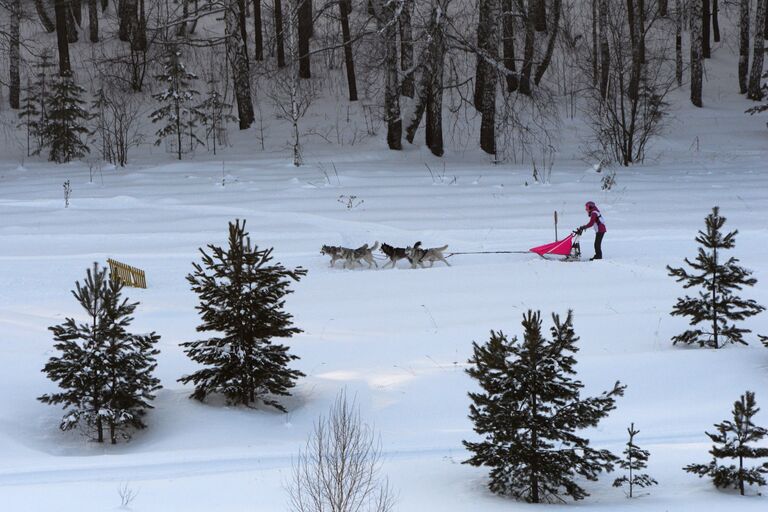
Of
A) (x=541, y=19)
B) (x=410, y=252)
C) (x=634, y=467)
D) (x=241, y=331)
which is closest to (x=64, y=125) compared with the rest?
(x=410, y=252)

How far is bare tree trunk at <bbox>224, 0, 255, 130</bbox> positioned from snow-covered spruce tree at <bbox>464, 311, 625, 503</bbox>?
20.1 meters

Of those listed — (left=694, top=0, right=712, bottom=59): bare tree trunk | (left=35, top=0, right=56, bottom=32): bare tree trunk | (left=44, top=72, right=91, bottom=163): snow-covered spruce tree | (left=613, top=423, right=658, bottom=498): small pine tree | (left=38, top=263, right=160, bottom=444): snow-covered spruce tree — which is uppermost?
(left=35, top=0, right=56, bottom=32): bare tree trunk

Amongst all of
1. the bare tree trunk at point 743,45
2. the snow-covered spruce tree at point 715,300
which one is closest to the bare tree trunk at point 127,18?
the bare tree trunk at point 743,45

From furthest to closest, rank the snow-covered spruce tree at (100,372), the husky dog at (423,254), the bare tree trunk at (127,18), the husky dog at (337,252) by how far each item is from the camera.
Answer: the bare tree trunk at (127,18) → the husky dog at (337,252) → the husky dog at (423,254) → the snow-covered spruce tree at (100,372)

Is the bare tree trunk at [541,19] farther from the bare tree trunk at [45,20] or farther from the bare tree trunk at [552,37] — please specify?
the bare tree trunk at [45,20]

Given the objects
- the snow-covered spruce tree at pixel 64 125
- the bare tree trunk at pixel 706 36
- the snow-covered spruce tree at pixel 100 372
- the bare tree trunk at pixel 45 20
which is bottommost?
the snow-covered spruce tree at pixel 100 372

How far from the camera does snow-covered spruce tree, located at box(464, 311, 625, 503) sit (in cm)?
758

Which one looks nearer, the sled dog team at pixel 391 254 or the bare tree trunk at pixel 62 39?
the sled dog team at pixel 391 254

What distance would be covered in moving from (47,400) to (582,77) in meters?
27.5

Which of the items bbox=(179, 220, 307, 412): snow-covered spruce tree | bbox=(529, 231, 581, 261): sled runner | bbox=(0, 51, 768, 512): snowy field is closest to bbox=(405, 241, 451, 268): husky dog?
bbox=(0, 51, 768, 512): snowy field

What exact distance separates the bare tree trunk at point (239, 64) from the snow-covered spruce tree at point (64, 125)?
450cm

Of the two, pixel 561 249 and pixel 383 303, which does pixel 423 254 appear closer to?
pixel 383 303

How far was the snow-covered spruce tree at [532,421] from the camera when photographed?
7.58 m

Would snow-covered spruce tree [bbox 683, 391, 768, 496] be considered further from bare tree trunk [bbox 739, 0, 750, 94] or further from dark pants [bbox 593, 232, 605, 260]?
bare tree trunk [bbox 739, 0, 750, 94]
